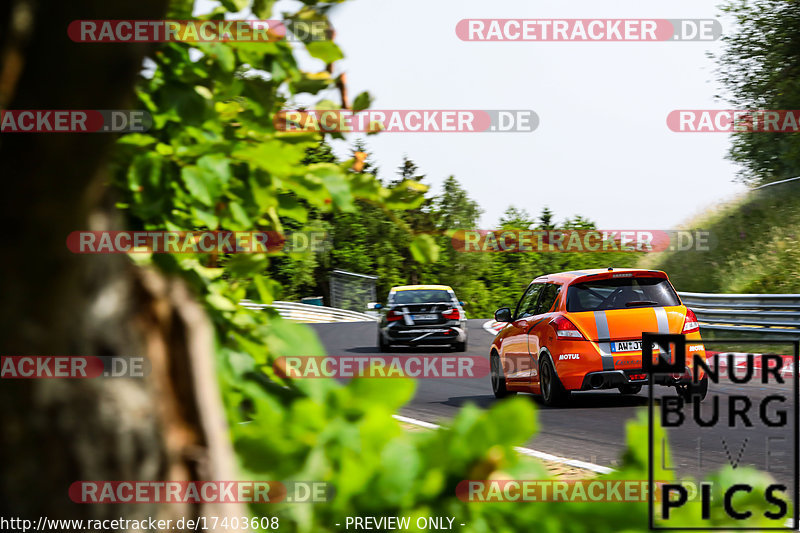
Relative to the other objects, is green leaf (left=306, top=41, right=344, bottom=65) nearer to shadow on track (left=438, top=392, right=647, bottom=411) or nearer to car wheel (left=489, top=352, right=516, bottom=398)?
shadow on track (left=438, top=392, right=647, bottom=411)

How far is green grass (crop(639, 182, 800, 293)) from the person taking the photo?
29.2 meters

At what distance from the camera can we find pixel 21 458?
42.7 inches

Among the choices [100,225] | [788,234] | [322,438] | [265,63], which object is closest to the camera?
[100,225]

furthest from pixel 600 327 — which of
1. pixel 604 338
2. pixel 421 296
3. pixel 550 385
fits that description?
pixel 421 296

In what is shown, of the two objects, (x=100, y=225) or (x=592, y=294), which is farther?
(x=592, y=294)

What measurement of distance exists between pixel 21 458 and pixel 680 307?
10.9m

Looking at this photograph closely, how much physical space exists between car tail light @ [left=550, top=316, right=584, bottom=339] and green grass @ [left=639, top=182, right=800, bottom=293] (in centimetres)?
1876

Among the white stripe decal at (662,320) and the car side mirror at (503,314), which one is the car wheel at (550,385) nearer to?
the car side mirror at (503,314)

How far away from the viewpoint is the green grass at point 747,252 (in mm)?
29203

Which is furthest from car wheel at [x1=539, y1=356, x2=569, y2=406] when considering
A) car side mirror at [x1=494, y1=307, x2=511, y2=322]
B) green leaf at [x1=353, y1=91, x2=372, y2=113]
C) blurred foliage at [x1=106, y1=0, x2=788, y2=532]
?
green leaf at [x1=353, y1=91, x2=372, y2=113]

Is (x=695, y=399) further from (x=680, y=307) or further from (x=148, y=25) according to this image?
(x=680, y=307)

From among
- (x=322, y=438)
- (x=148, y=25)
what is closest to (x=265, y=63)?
(x=148, y=25)

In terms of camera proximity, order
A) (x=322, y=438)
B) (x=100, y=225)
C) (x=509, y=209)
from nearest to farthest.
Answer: (x=100, y=225), (x=322, y=438), (x=509, y=209)
